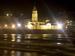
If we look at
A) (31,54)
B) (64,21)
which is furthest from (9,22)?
(31,54)

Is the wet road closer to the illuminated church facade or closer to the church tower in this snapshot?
the illuminated church facade

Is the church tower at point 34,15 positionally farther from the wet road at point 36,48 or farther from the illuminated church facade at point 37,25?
the wet road at point 36,48

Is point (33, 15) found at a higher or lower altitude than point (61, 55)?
higher

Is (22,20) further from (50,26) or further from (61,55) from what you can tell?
(61,55)

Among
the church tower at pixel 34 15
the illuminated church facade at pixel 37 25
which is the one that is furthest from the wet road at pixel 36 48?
the church tower at pixel 34 15

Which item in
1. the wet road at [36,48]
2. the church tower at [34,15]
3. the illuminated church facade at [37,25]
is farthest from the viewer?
the church tower at [34,15]

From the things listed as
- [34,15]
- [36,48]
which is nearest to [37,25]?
[34,15]

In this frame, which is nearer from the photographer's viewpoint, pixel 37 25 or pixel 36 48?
pixel 36 48

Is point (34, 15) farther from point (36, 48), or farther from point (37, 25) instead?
point (36, 48)

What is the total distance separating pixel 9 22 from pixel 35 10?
16608 mm

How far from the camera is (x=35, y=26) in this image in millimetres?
102312

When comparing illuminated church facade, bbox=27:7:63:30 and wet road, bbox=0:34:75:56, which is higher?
illuminated church facade, bbox=27:7:63:30

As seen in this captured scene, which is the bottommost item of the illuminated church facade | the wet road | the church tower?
the wet road

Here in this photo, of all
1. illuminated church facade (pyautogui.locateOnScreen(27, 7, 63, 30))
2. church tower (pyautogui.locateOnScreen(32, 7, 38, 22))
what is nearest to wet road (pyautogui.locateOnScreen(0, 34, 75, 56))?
illuminated church facade (pyautogui.locateOnScreen(27, 7, 63, 30))
